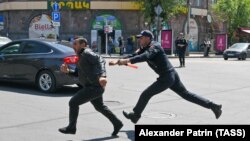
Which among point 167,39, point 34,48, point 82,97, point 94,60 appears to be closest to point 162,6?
point 167,39

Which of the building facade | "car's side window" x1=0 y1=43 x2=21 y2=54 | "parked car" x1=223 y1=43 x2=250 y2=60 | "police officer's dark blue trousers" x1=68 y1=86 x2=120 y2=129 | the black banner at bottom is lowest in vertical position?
"parked car" x1=223 y1=43 x2=250 y2=60

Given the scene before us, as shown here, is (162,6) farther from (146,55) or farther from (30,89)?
(146,55)

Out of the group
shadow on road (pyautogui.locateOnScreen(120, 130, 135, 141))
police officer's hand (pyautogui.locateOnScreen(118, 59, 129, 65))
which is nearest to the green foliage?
shadow on road (pyautogui.locateOnScreen(120, 130, 135, 141))

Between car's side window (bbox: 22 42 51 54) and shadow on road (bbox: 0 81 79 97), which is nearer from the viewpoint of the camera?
shadow on road (bbox: 0 81 79 97)

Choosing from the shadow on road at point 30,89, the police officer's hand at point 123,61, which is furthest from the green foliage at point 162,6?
the police officer's hand at point 123,61

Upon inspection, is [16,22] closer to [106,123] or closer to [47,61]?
[47,61]

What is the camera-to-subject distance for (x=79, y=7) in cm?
4231

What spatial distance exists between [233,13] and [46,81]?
146ft

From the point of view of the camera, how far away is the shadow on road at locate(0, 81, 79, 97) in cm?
1175

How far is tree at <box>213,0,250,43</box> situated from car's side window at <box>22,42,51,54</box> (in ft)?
140

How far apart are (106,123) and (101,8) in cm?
3477

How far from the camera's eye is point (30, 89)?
41.0 feet

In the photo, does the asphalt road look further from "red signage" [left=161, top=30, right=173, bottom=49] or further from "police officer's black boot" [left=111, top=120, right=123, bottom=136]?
"red signage" [left=161, top=30, right=173, bottom=49]

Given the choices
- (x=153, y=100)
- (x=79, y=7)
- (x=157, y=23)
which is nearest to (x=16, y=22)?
(x=79, y=7)
